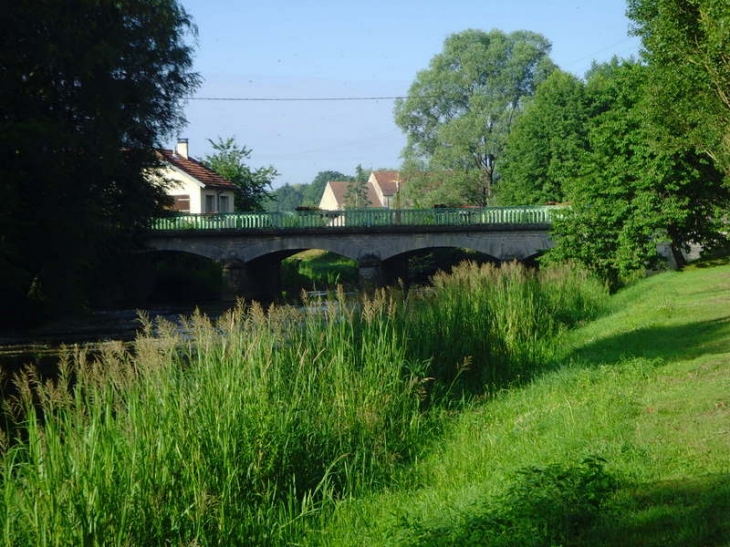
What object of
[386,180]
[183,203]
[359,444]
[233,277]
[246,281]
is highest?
[386,180]

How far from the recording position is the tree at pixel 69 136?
2427cm

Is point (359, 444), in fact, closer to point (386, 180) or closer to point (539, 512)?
point (539, 512)

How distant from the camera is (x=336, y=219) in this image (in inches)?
1780

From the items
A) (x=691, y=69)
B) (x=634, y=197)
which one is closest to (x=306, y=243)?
(x=634, y=197)

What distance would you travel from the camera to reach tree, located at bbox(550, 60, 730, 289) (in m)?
26.2

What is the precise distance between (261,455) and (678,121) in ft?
67.4

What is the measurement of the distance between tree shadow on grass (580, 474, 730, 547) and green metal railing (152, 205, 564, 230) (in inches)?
1459

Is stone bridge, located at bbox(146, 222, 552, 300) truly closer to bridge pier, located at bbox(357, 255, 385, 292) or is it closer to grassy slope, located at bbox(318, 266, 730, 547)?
bridge pier, located at bbox(357, 255, 385, 292)

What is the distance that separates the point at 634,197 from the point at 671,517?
22.5 metres

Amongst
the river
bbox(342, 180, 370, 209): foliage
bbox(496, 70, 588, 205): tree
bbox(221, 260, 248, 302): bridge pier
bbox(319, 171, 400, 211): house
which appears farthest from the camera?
bbox(319, 171, 400, 211): house

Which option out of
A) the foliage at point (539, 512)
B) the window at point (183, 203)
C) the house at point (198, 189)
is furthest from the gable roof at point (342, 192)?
the foliage at point (539, 512)

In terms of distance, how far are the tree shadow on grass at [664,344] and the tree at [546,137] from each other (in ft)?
120

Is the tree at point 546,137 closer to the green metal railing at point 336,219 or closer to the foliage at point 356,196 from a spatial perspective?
the green metal railing at point 336,219

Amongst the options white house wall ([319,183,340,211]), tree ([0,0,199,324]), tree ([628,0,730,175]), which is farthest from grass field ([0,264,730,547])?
white house wall ([319,183,340,211])
